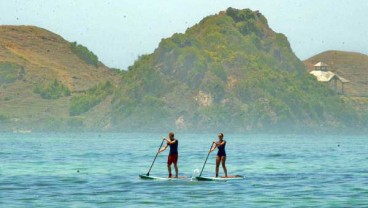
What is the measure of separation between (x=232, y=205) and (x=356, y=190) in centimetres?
1074

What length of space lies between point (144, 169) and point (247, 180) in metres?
15.1

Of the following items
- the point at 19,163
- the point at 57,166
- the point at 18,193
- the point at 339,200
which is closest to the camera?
the point at 339,200

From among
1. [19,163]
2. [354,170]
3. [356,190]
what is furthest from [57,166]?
[356,190]

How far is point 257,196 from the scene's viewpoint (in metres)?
45.5

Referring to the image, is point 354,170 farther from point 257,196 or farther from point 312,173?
point 257,196

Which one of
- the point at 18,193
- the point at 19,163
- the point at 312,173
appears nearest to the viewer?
the point at 18,193

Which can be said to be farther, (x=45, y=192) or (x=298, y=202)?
(x=45, y=192)

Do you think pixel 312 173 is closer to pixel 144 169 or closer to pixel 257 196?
pixel 144 169

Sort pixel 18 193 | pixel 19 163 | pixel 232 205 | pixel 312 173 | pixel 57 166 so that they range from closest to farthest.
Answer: pixel 232 205, pixel 18 193, pixel 312 173, pixel 57 166, pixel 19 163

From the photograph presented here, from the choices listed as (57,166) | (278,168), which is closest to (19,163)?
(57,166)

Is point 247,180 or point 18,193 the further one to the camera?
point 247,180

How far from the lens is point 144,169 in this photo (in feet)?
228

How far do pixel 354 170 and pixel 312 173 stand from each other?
18.4 feet

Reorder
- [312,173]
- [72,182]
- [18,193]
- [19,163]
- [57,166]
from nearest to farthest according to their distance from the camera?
[18,193], [72,182], [312,173], [57,166], [19,163]
